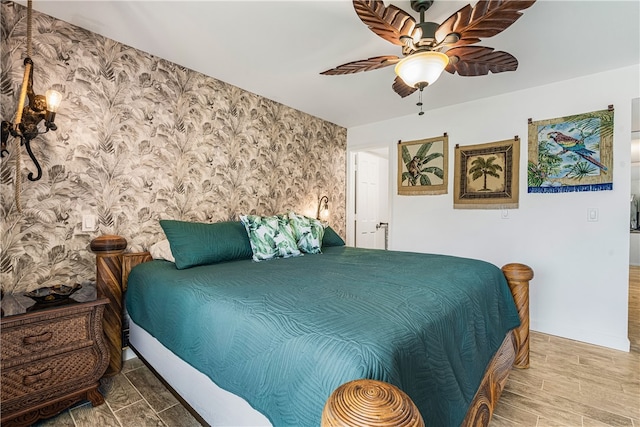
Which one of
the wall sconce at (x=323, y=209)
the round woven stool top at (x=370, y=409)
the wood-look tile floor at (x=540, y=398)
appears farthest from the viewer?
the wall sconce at (x=323, y=209)

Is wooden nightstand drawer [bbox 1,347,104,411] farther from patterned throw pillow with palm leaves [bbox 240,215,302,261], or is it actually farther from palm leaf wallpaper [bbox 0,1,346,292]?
patterned throw pillow with palm leaves [bbox 240,215,302,261]

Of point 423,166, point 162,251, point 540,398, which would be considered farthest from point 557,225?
point 162,251

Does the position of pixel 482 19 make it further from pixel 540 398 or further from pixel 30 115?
pixel 30 115

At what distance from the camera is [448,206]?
349cm

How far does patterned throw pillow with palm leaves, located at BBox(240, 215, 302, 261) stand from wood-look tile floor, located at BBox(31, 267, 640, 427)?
1.07m

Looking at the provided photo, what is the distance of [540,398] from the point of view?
182cm

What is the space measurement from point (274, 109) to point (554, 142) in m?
2.88

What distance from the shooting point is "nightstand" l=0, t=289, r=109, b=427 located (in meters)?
1.42

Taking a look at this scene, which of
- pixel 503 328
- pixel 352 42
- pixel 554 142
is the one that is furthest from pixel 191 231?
pixel 554 142

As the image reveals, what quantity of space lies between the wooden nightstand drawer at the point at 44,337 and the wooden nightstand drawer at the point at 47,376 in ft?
0.15

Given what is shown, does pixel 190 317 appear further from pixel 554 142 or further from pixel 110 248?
pixel 554 142

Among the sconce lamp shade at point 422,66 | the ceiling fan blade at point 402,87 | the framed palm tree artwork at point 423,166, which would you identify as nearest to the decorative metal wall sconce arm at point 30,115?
the sconce lamp shade at point 422,66

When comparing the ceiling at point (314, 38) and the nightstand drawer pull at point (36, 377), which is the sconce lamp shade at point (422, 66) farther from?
the nightstand drawer pull at point (36, 377)

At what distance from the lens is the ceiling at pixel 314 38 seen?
182cm
